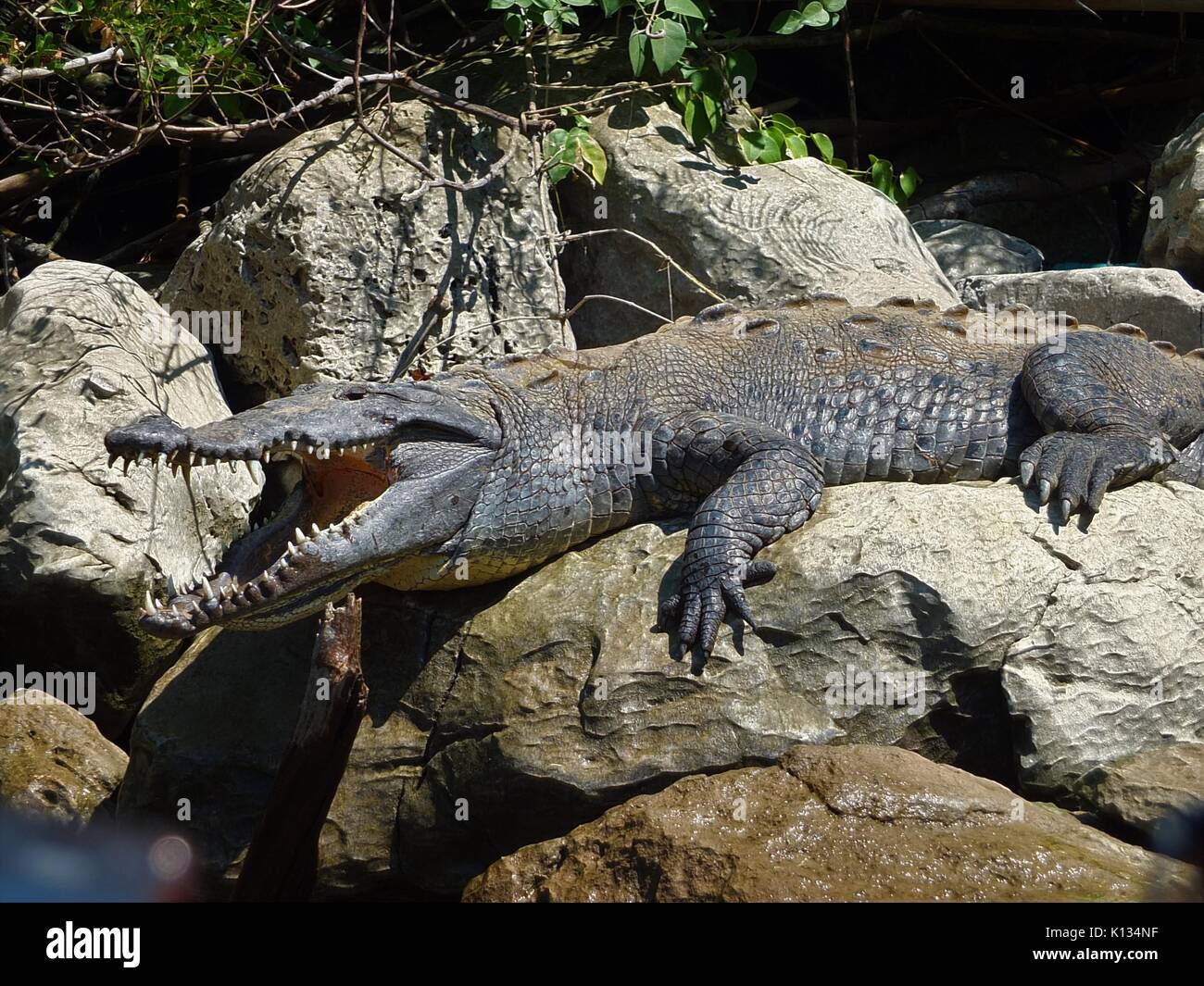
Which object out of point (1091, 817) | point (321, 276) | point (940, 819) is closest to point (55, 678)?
point (321, 276)

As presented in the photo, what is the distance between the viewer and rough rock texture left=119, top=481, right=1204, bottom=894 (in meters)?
3.89

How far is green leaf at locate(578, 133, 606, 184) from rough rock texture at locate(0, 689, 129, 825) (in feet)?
10.4

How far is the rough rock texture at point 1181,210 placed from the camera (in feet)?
21.2

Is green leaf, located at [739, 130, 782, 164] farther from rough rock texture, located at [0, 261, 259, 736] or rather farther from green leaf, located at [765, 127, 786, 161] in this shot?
rough rock texture, located at [0, 261, 259, 736]

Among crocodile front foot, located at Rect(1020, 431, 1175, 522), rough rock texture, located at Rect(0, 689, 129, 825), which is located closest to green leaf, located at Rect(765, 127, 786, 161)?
crocodile front foot, located at Rect(1020, 431, 1175, 522)

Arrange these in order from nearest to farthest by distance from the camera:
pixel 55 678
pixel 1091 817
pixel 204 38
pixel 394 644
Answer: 1. pixel 1091 817
2. pixel 394 644
3. pixel 55 678
4. pixel 204 38

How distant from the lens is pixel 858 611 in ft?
13.0

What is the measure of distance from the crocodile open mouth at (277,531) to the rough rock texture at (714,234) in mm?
2140

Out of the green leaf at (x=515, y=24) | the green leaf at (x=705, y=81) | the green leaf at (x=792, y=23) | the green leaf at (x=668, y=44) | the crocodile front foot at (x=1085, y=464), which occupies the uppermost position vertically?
the green leaf at (x=792, y=23)

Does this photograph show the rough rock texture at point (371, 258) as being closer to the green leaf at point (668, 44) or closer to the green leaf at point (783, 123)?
the green leaf at point (668, 44)

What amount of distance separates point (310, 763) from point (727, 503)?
4.83 feet

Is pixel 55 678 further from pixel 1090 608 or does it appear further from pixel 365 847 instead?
pixel 1090 608

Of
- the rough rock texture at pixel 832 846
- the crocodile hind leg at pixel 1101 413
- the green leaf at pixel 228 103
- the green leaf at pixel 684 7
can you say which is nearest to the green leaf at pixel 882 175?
the green leaf at pixel 684 7
